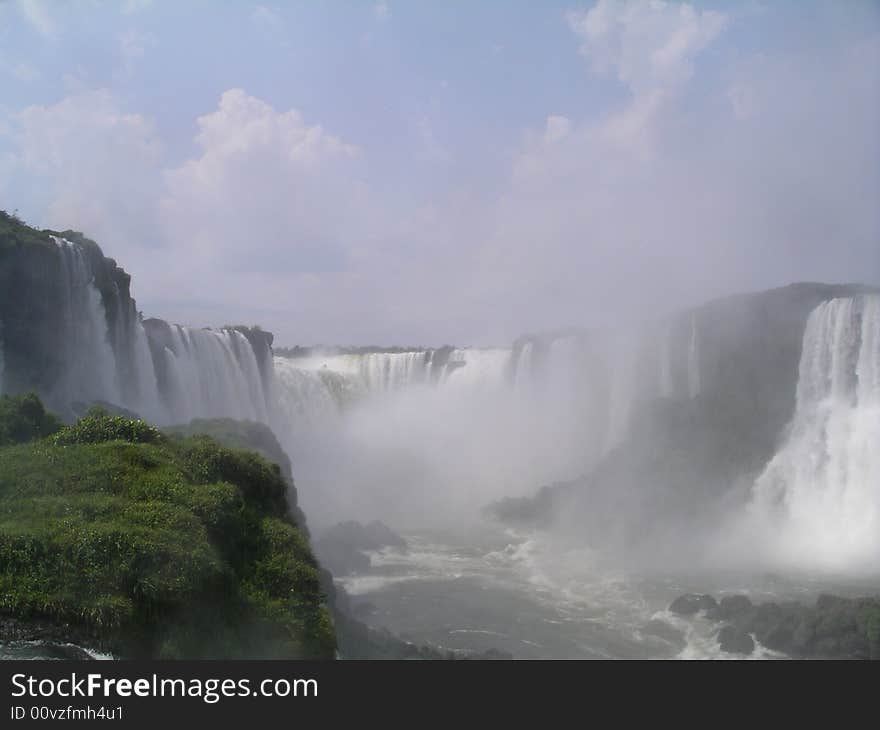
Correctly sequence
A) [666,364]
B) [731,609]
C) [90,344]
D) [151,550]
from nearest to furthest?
[151,550]
[731,609]
[90,344]
[666,364]

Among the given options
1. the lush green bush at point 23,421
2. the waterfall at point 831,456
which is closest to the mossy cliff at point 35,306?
the lush green bush at point 23,421

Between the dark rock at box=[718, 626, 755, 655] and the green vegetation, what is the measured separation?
12.0 meters

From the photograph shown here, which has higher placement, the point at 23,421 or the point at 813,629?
the point at 23,421

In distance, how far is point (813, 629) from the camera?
51.7 ft

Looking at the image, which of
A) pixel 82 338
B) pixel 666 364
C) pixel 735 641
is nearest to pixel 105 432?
pixel 82 338

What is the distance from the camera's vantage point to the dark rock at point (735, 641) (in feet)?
52.1

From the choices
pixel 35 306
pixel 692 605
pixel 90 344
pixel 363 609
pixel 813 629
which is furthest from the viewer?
pixel 90 344

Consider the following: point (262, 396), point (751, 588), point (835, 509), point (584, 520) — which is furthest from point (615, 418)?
point (262, 396)

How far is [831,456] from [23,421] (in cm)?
2585

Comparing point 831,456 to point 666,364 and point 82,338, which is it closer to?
point 666,364

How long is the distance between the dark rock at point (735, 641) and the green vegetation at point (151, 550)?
39.2 feet

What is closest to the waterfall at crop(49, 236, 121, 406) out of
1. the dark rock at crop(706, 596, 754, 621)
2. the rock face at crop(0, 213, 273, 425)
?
the rock face at crop(0, 213, 273, 425)

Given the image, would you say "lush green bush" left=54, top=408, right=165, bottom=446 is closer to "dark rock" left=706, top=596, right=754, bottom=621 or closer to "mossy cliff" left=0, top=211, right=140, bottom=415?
"mossy cliff" left=0, top=211, right=140, bottom=415

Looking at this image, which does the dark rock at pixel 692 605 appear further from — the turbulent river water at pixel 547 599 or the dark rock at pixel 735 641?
the dark rock at pixel 735 641
